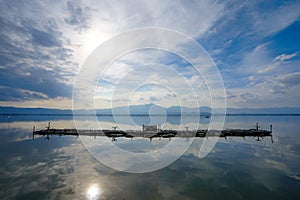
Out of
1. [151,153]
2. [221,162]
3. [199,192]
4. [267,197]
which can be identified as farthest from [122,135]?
[267,197]

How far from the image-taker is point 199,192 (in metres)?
13.9

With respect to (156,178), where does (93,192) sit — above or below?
below

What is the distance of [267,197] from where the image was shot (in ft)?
43.0

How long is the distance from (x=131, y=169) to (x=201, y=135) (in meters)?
25.6

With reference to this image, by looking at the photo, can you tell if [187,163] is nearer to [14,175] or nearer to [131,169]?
[131,169]

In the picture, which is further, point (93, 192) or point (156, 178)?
point (156, 178)

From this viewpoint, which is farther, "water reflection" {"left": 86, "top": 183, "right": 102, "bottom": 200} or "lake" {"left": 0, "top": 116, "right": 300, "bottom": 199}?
"lake" {"left": 0, "top": 116, "right": 300, "bottom": 199}

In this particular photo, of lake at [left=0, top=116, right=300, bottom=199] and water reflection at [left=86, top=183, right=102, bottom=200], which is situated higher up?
lake at [left=0, top=116, right=300, bottom=199]

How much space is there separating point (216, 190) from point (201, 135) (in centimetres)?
2685

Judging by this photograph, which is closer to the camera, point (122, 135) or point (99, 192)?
point (99, 192)

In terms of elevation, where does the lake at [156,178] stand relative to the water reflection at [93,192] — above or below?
above

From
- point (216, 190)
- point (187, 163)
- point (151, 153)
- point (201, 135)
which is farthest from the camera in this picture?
point (201, 135)

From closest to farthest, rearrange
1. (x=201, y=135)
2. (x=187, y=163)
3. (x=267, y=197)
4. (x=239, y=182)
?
1. (x=267, y=197)
2. (x=239, y=182)
3. (x=187, y=163)
4. (x=201, y=135)

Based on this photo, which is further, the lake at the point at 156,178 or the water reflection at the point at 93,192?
the lake at the point at 156,178
